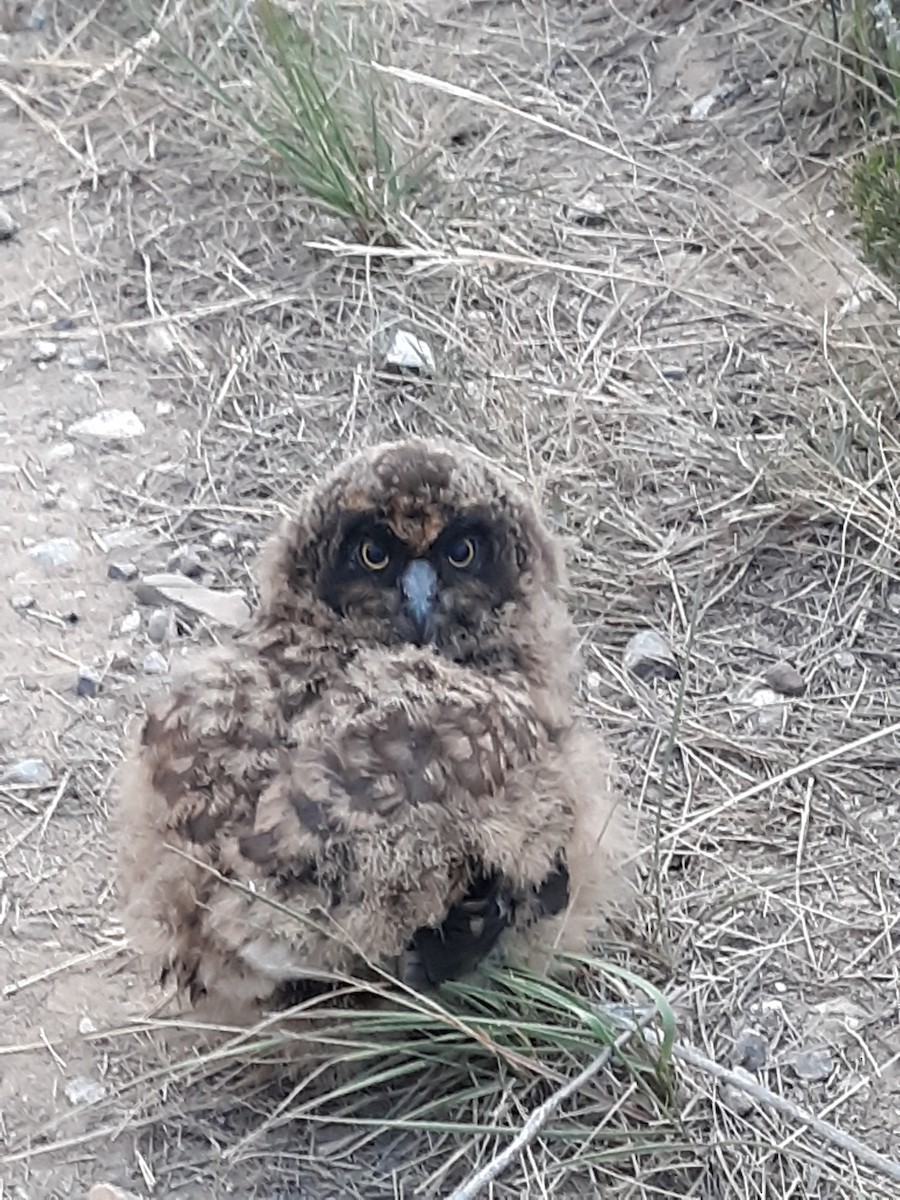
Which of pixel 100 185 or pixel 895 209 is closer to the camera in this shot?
pixel 895 209

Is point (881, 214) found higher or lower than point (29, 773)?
higher

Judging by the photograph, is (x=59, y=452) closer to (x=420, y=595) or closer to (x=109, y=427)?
(x=109, y=427)

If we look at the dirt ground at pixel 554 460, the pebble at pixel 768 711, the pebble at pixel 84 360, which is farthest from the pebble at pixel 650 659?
the pebble at pixel 84 360

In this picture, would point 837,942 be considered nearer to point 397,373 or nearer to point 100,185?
point 397,373

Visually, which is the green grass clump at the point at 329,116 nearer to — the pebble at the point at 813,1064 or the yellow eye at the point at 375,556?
the yellow eye at the point at 375,556

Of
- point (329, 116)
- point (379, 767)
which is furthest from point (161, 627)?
point (329, 116)

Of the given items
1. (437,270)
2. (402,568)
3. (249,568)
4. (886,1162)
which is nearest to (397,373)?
(437,270)

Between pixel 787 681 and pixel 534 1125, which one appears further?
pixel 787 681
